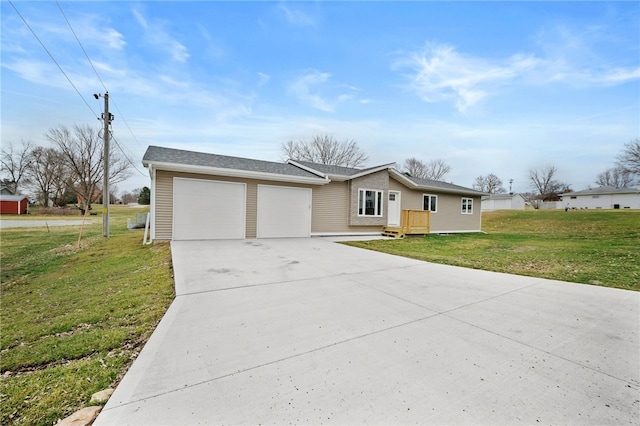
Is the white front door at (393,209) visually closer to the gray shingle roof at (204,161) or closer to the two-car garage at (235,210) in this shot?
the gray shingle roof at (204,161)

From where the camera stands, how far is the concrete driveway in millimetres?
1740

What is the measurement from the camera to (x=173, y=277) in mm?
5109

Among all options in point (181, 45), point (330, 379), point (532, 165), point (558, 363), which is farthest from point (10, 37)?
point (532, 165)

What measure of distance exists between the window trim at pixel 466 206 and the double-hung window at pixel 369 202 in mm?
7486

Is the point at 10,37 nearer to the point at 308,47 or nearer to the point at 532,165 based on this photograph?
the point at 308,47

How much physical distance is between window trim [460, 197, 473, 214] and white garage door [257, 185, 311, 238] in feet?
38.0

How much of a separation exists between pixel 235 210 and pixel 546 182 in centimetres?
6687

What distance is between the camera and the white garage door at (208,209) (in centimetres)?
937

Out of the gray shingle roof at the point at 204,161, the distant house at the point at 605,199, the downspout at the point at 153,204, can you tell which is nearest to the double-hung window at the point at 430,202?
the gray shingle roof at the point at 204,161

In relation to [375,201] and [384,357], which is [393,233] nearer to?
[375,201]

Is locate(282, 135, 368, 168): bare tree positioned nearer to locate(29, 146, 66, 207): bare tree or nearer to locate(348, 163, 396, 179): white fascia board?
locate(348, 163, 396, 179): white fascia board

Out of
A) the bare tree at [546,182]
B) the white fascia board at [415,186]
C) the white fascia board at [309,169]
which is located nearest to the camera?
the white fascia board at [309,169]

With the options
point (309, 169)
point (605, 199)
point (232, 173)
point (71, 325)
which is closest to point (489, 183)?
point (605, 199)

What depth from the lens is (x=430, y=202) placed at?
16359mm
